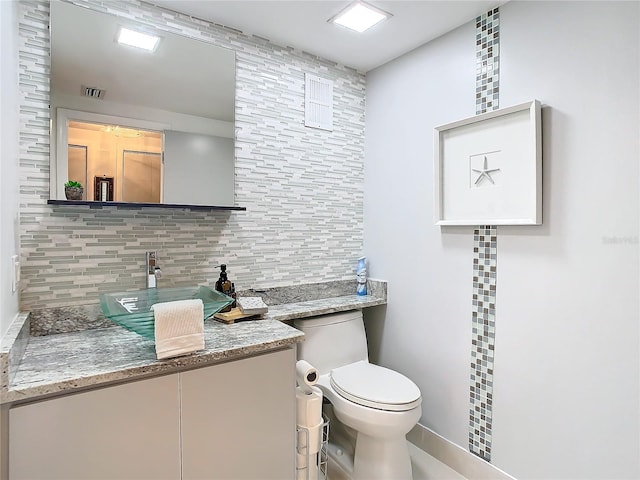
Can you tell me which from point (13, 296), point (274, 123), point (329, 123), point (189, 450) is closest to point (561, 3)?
point (329, 123)

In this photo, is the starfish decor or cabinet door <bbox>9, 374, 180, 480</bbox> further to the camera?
the starfish decor

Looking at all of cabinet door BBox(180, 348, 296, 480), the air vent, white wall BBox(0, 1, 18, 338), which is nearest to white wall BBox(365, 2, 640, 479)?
cabinet door BBox(180, 348, 296, 480)

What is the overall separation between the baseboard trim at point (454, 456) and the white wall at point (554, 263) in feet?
0.13

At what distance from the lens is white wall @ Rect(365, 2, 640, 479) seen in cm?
134

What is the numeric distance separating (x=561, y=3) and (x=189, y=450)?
2.25 m

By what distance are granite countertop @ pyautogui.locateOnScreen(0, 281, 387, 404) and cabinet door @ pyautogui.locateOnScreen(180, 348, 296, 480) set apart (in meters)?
0.06

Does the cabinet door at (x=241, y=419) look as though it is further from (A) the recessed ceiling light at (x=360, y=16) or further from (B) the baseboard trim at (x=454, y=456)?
(A) the recessed ceiling light at (x=360, y=16)

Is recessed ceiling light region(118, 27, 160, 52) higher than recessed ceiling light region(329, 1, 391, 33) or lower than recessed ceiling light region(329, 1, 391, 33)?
lower

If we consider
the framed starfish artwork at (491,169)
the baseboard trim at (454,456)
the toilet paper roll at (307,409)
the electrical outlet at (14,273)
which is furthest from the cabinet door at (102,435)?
the framed starfish artwork at (491,169)

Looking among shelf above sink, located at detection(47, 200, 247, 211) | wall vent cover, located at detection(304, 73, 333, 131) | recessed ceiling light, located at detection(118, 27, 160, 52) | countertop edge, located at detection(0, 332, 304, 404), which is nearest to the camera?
countertop edge, located at detection(0, 332, 304, 404)

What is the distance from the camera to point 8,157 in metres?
1.16

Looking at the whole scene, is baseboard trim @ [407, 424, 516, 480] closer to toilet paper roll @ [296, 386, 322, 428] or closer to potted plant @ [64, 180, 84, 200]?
toilet paper roll @ [296, 386, 322, 428]

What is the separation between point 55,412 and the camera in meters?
1.05

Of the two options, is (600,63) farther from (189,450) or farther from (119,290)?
(119,290)
